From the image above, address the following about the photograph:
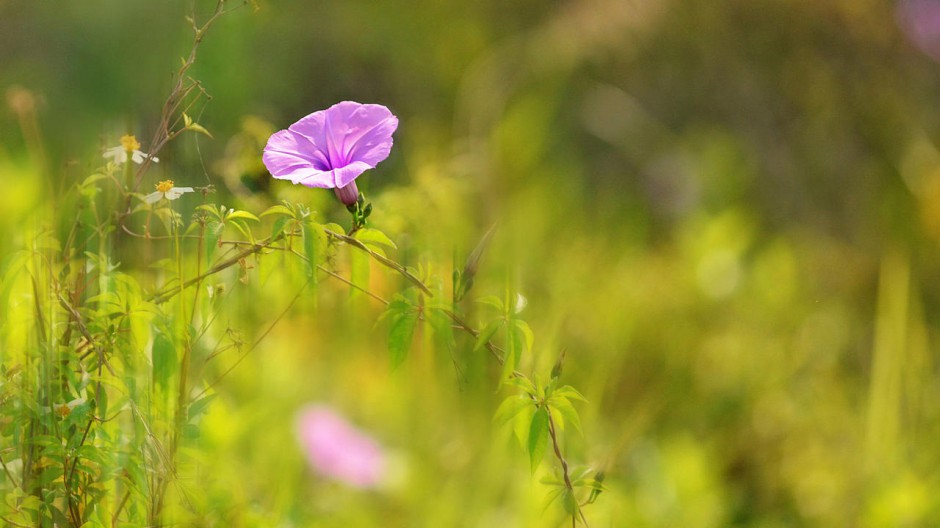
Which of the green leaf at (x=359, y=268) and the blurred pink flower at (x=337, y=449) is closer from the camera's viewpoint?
the green leaf at (x=359, y=268)

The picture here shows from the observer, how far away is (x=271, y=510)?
27.5 inches

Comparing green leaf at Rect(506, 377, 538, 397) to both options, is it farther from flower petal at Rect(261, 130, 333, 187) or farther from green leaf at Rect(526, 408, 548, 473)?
flower petal at Rect(261, 130, 333, 187)

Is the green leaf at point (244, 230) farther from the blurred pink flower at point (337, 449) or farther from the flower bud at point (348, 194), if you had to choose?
the blurred pink flower at point (337, 449)

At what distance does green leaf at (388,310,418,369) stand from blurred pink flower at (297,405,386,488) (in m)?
0.46

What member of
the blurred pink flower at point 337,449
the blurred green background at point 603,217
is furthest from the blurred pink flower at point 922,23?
the blurred pink flower at point 337,449

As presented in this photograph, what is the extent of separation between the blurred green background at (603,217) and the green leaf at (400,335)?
84 mm

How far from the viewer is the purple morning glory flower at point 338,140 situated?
41 centimetres

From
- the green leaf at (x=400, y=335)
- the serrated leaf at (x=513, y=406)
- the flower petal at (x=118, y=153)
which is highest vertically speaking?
the flower petal at (x=118, y=153)

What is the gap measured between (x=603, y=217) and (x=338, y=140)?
47.6 inches

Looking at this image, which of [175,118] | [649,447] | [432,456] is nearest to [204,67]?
[175,118]

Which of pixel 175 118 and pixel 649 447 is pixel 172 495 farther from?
pixel 649 447

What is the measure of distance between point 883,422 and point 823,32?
1.01m

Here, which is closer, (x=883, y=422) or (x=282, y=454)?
(x=282, y=454)

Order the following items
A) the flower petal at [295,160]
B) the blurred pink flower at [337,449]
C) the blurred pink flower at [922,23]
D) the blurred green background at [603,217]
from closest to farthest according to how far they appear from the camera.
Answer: the flower petal at [295,160], the blurred green background at [603,217], the blurred pink flower at [337,449], the blurred pink flower at [922,23]
